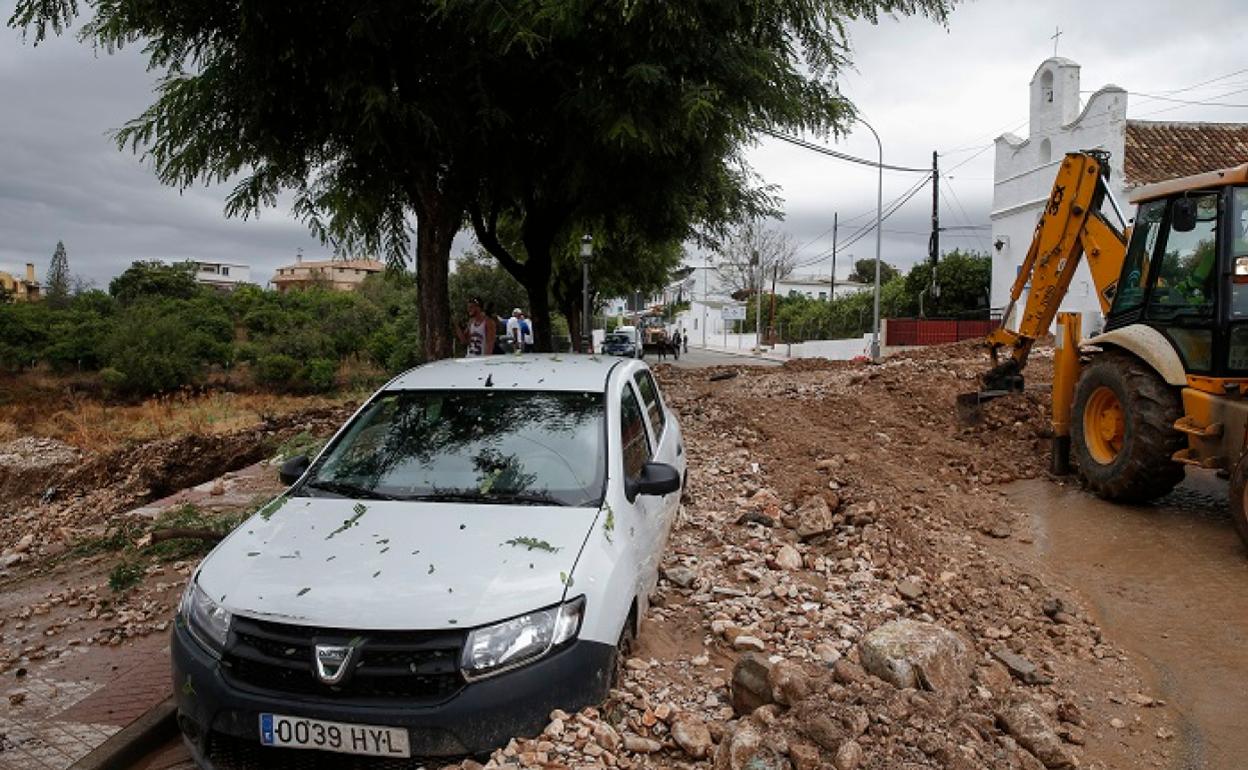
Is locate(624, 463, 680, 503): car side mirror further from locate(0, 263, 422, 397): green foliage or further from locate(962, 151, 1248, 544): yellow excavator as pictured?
locate(0, 263, 422, 397): green foliage

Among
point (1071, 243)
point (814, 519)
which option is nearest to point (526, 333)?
point (1071, 243)

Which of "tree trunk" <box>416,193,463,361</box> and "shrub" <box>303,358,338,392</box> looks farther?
"shrub" <box>303,358,338,392</box>

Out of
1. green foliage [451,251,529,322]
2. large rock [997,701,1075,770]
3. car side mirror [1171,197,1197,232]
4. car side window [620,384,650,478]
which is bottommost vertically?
large rock [997,701,1075,770]

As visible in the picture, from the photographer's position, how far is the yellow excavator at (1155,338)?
627cm

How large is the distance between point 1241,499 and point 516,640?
5.31 meters

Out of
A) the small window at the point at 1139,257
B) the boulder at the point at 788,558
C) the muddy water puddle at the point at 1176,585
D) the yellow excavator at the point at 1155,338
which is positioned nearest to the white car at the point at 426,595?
the boulder at the point at 788,558

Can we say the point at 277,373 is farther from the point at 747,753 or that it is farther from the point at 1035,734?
the point at 1035,734

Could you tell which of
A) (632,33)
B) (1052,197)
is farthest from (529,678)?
(1052,197)

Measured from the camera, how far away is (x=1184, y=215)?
630 centimetres

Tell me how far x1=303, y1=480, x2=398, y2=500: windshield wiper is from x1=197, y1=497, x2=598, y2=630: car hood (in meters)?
0.08

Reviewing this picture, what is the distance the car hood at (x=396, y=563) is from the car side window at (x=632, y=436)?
0.62m

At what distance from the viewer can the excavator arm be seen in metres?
8.28

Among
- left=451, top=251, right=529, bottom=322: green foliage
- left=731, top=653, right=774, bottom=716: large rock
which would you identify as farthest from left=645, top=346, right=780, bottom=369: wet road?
left=731, top=653, right=774, bottom=716: large rock

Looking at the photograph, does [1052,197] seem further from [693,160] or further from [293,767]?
[293,767]
